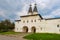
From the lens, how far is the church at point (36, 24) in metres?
39.1

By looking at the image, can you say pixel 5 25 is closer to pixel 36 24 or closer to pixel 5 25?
pixel 5 25

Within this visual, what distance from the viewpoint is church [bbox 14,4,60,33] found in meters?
39.1

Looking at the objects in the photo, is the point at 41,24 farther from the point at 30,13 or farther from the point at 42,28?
the point at 30,13

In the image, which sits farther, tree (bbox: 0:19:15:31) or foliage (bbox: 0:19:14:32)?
tree (bbox: 0:19:15:31)

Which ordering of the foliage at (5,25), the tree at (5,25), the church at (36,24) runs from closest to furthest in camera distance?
the church at (36,24) → the foliage at (5,25) → the tree at (5,25)

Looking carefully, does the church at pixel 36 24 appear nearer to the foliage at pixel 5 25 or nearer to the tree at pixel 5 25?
the foliage at pixel 5 25

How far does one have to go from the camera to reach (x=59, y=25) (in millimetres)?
38562

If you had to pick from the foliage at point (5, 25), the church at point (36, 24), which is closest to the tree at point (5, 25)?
the foliage at point (5, 25)

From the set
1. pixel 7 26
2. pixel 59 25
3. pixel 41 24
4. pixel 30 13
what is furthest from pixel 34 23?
pixel 7 26

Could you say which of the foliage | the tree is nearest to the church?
the foliage

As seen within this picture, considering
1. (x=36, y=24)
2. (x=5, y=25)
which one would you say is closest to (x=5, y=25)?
(x=5, y=25)

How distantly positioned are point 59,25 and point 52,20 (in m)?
2.69

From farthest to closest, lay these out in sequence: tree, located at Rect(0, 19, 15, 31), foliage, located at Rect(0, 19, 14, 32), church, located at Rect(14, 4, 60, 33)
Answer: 1. tree, located at Rect(0, 19, 15, 31)
2. foliage, located at Rect(0, 19, 14, 32)
3. church, located at Rect(14, 4, 60, 33)

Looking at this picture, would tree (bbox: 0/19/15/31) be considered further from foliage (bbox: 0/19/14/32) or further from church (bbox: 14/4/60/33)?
church (bbox: 14/4/60/33)
